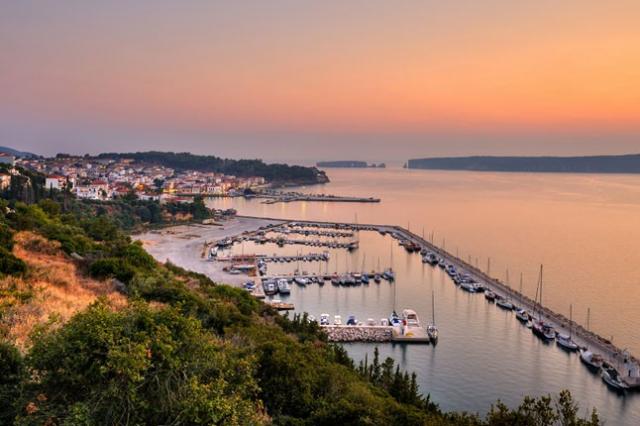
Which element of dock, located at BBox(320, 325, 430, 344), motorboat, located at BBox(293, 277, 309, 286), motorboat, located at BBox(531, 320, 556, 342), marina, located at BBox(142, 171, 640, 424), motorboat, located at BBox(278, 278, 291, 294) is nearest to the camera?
marina, located at BBox(142, 171, 640, 424)

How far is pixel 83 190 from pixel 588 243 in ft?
125

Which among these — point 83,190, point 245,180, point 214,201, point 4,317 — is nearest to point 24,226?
point 4,317

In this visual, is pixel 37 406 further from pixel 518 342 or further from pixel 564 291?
pixel 564 291

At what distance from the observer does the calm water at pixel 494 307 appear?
1224cm

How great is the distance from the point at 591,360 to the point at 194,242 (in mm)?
22113

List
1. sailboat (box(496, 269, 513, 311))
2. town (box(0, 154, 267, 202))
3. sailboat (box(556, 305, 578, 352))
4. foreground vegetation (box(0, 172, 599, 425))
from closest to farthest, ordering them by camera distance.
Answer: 1. foreground vegetation (box(0, 172, 599, 425))
2. sailboat (box(556, 305, 578, 352))
3. sailboat (box(496, 269, 513, 311))
4. town (box(0, 154, 267, 202))

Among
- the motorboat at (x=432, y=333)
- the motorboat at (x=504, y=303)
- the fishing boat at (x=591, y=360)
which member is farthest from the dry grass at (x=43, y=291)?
the motorboat at (x=504, y=303)

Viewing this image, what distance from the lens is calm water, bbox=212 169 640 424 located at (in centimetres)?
1224

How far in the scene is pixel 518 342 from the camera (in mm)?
14977

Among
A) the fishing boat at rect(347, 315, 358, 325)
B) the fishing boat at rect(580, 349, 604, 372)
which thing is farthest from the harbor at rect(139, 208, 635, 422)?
the fishing boat at rect(347, 315, 358, 325)

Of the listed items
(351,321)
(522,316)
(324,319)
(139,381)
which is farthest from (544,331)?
(139,381)

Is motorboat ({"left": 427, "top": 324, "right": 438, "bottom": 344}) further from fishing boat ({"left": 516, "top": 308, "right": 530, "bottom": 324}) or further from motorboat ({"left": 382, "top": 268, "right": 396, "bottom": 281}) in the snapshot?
motorboat ({"left": 382, "top": 268, "right": 396, "bottom": 281})

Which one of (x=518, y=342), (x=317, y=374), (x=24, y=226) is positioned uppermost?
(x=24, y=226)

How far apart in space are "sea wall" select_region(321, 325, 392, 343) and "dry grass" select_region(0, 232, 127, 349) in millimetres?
7768
